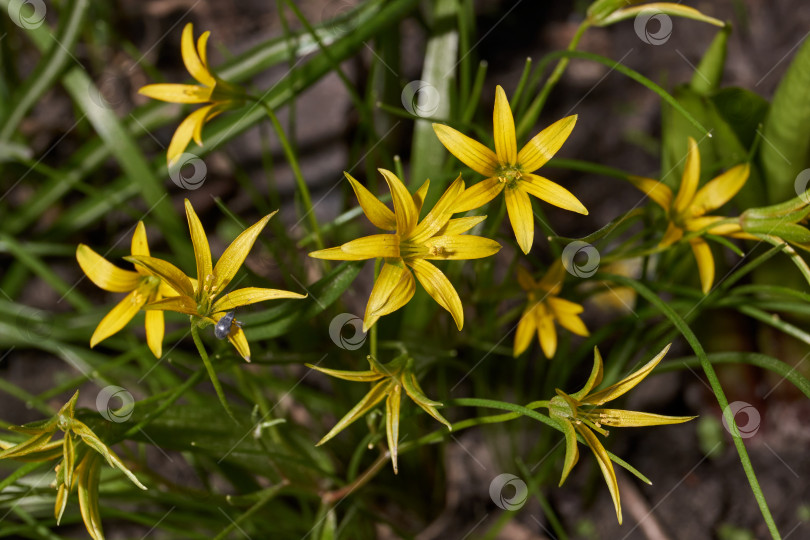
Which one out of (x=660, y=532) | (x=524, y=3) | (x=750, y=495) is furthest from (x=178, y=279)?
(x=524, y=3)

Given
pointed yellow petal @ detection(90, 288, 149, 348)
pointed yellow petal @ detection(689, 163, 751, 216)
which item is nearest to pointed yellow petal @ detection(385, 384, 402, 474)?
pointed yellow petal @ detection(90, 288, 149, 348)

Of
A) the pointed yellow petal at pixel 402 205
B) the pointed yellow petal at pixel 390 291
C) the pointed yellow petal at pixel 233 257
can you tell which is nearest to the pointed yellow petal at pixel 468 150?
the pointed yellow petal at pixel 402 205

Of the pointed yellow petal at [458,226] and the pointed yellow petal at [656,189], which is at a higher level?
the pointed yellow petal at [656,189]

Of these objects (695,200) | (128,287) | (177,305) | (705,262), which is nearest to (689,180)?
(695,200)

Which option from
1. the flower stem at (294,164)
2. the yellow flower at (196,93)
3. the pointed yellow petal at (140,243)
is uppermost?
the yellow flower at (196,93)

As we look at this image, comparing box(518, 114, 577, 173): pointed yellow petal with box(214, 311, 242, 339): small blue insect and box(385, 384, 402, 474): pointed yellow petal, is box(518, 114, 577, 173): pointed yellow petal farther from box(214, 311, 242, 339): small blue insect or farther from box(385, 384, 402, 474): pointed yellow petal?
box(214, 311, 242, 339): small blue insect

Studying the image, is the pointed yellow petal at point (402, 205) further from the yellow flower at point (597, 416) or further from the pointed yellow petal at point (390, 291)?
the yellow flower at point (597, 416)

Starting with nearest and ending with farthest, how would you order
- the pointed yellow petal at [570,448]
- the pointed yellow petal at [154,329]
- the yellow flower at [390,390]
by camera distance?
the pointed yellow petal at [570,448], the yellow flower at [390,390], the pointed yellow petal at [154,329]
